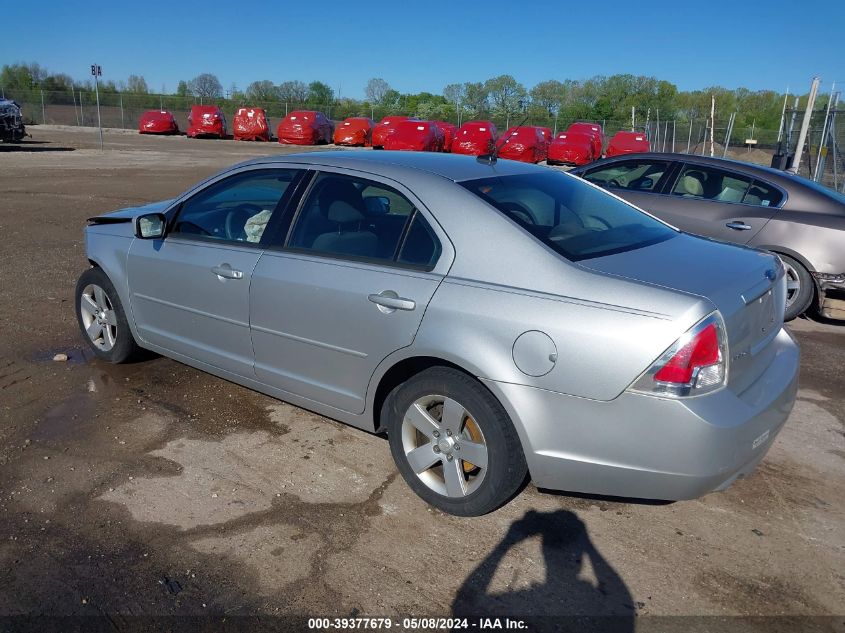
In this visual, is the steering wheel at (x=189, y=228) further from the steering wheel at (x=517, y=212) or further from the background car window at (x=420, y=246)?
the steering wheel at (x=517, y=212)

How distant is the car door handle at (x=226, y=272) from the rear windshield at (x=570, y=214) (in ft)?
4.64

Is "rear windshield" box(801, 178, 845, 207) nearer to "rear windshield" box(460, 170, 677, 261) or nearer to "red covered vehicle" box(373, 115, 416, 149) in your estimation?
"rear windshield" box(460, 170, 677, 261)

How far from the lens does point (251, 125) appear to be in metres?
40.5

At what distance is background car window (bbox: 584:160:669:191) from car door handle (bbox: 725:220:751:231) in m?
0.96

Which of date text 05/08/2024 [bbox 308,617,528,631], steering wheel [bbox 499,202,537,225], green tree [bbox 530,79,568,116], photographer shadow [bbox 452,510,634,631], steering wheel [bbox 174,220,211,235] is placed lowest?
date text 05/08/2024 [bbox 308,617,528,631]

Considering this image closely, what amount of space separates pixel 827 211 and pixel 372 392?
17.4 feet

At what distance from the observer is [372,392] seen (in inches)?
141

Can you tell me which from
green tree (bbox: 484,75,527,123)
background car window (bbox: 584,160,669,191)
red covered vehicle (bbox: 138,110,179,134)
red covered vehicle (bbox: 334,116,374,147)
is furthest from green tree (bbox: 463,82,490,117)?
background car window (bbox: 584,160,669,191)

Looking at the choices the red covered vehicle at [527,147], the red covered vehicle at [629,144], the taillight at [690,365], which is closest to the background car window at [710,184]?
the taillight at [690,365]

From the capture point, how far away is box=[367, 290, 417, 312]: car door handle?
130 inches

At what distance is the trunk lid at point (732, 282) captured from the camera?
2.90 m

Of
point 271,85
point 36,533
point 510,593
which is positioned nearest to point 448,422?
point 510,593

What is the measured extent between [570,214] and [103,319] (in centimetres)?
351

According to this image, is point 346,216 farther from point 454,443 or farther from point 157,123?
point 157,123
